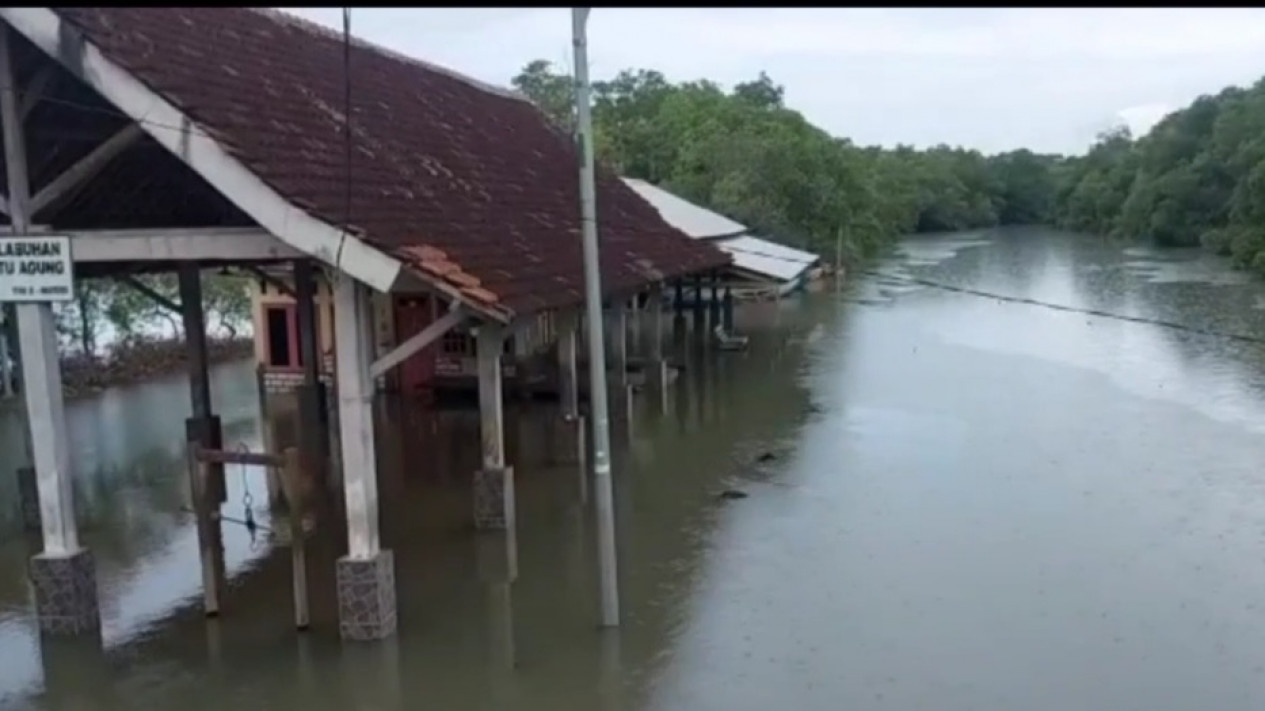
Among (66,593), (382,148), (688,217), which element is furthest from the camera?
(688,217)

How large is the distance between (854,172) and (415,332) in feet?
126

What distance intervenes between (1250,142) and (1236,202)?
433 cm

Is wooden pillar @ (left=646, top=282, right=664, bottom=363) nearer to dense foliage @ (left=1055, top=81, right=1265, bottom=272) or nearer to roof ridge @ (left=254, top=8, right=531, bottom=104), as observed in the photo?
roof ridge @ (left=254, top=8, right=531, bottom=104)

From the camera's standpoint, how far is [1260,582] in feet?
30.3

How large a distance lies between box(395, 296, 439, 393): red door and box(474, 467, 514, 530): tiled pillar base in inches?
298

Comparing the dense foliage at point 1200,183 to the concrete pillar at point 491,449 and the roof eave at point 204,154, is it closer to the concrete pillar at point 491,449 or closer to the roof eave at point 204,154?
the concrete pillar at point 491,449

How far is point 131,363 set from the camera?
22219 millimetres

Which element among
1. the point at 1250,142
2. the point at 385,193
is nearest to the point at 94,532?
the point at 385,193

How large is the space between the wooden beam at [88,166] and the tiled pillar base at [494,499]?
4.34 m

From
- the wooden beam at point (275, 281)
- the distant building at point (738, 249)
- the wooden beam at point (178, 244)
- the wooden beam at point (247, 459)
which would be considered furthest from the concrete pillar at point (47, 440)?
the distant building at point (738, 249)

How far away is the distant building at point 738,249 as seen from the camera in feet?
78.7

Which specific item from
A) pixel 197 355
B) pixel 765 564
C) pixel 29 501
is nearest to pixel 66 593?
pixel 29 501

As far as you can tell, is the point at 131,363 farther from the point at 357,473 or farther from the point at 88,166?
the point at 357,473

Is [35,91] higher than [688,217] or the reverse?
higher
